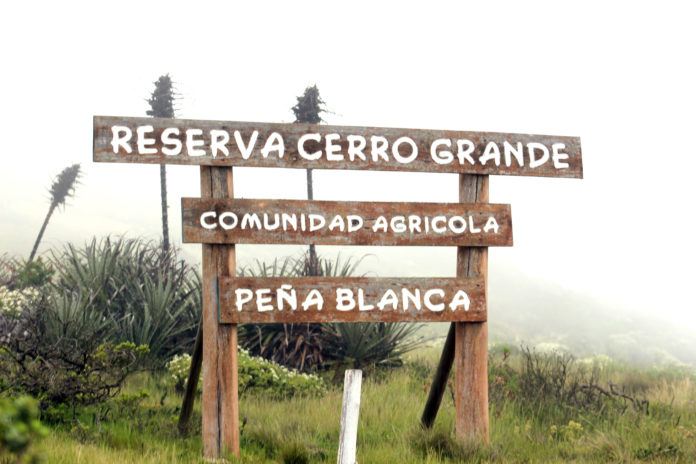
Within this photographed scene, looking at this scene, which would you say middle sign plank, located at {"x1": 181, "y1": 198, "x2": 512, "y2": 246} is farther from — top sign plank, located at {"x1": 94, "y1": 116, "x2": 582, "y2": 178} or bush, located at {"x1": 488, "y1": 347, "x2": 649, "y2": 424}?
bush, located at {"x1": 488, "y1": 347, "x2": 649, "y2": 424}

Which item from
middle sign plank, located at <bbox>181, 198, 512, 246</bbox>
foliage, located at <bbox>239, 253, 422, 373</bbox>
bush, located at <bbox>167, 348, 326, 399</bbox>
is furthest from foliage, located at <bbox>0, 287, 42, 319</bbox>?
middle sign plank, located at <bbox>181, 198, 512, 246</bbox>

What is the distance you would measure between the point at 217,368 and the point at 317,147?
210cm

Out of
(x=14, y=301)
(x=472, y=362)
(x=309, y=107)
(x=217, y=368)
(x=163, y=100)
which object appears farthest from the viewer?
(x=163, y=100)

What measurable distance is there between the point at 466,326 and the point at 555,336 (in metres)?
24.5

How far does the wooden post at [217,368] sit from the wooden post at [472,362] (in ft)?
6.71

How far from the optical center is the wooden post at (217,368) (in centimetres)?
552

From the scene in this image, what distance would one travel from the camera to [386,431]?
669cm

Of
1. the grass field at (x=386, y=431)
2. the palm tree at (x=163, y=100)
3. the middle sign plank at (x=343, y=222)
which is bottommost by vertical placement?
the grass field at (x=386, y=431)

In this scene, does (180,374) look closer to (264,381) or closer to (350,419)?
(264,381)

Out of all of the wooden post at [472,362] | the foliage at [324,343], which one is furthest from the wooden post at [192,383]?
the foliage at [324,343]

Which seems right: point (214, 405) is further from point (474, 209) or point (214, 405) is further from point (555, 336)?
point (555, 336)

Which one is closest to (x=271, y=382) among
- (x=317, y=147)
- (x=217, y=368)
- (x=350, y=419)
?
(x=217, y=368)

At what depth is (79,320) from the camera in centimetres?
832

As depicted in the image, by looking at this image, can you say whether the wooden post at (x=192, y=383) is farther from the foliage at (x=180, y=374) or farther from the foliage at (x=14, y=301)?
the foliage at (x=14, y=301)
